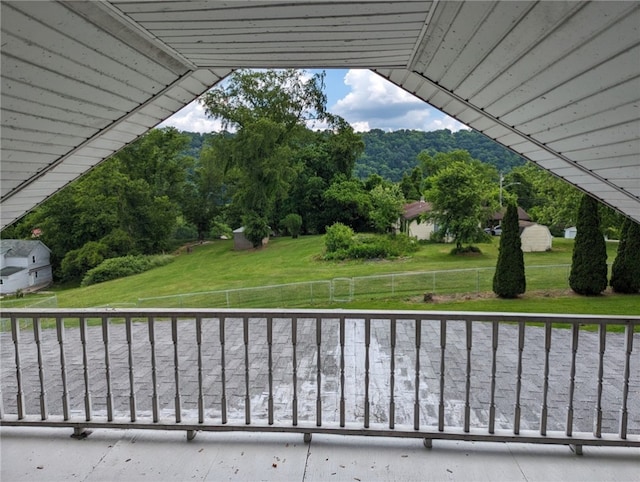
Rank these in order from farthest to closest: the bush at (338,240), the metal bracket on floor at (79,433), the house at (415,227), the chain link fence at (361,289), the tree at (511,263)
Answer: the house at (415,227), the bush at (338,240), the chain link fence at (361,289), the tree at (511,263), the metal bracket on floor at (79,433)

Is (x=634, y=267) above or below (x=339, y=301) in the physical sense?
above

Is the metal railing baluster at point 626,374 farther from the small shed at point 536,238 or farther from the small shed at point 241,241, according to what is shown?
the small shed at point 241,241

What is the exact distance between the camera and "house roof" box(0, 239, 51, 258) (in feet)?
58.9

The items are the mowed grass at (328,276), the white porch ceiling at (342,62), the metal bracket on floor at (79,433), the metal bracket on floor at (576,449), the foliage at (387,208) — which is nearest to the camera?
the white porch ceiling at (342,62)

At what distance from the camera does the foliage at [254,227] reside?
17.9 m

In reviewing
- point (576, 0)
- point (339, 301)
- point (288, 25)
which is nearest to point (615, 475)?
point (576, 0)

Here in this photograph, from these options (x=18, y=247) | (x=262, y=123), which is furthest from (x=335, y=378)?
(x=18, y=247)

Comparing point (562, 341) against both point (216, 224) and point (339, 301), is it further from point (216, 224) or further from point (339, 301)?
point (216, 224)

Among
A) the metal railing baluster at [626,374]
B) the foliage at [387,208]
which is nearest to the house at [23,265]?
the foliage at [387,208]

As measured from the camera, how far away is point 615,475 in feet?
5.54

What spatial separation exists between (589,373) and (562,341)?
4.61 ft

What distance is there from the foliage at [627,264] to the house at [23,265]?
69.6 ft

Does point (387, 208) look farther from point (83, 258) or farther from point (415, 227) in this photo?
point (83, 258)

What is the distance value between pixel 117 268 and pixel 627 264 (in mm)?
17077
